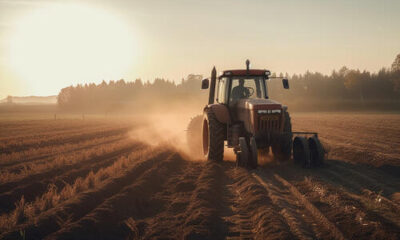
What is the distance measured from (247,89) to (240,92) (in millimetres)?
219

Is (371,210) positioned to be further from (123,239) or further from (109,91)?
(109,91)

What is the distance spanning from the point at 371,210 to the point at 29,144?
52.0 feet

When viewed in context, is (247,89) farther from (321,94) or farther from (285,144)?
(321,94)

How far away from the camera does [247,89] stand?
10188 millimetres

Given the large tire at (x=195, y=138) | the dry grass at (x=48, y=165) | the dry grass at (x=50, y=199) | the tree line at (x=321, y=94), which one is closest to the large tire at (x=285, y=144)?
the large tire at (x=195, y=138)

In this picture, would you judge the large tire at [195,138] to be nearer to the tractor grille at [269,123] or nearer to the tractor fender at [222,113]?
the tractor fender at [222,113]

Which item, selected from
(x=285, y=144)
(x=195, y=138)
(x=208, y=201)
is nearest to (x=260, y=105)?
(x=285, y=144)

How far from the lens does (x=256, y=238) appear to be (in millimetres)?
4516

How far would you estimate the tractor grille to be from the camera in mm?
8945

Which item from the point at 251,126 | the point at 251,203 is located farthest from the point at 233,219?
the point at 251,126

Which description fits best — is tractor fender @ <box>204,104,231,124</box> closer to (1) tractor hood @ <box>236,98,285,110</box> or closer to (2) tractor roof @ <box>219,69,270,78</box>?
(1) tractor hood @ <box>236,98,285,110</box>

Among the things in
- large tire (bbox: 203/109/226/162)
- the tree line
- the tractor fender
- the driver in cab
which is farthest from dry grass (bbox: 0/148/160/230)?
the tree line

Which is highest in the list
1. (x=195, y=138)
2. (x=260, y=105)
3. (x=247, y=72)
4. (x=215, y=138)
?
(x=247, y=72)

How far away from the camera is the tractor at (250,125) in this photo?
8812 millimetres
